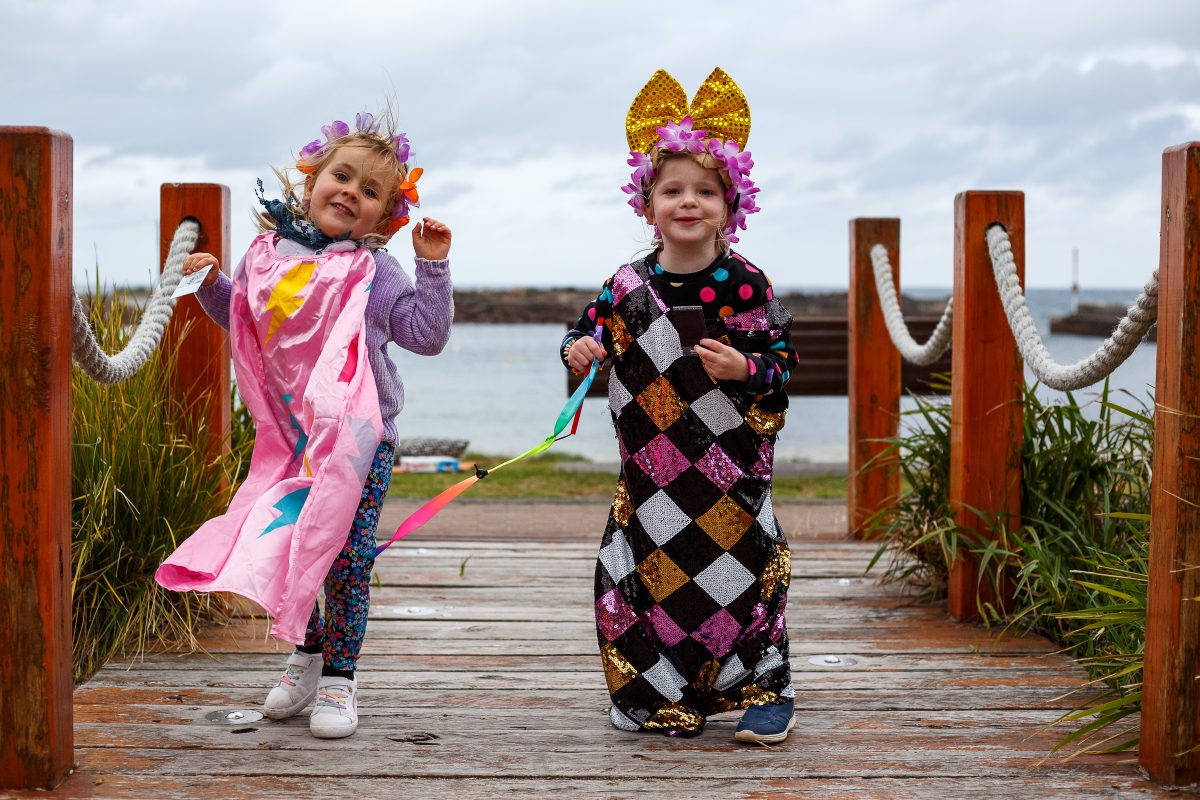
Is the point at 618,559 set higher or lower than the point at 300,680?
higher

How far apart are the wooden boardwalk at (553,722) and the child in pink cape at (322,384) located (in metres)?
0.24

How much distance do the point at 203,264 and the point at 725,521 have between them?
1.52 metres

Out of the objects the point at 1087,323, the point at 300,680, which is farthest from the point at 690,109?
the point at 1087,323

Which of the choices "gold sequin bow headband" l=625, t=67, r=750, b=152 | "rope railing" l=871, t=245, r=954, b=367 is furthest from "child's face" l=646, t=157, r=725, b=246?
"rope railing" l=871, t=245, r=954, b=367

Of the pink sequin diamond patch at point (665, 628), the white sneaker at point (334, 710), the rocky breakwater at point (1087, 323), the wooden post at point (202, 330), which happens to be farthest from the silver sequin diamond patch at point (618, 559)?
the rocky breakwater at point (1087, 323)

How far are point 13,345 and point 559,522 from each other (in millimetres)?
4211

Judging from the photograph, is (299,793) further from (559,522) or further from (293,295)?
(559,522)

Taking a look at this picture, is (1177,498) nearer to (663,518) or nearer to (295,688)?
(663,518)

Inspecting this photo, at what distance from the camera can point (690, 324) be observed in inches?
117

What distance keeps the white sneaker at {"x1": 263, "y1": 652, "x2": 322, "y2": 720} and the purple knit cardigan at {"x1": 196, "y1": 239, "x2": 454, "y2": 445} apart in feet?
2.04

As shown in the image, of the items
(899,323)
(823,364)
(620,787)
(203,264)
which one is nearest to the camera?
(620,787)

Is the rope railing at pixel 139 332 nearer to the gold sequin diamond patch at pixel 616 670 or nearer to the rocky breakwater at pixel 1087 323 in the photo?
the gold sequin diamond patch at pixel 616 670

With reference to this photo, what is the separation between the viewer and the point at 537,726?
3098 mm

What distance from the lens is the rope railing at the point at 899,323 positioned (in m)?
4.63
